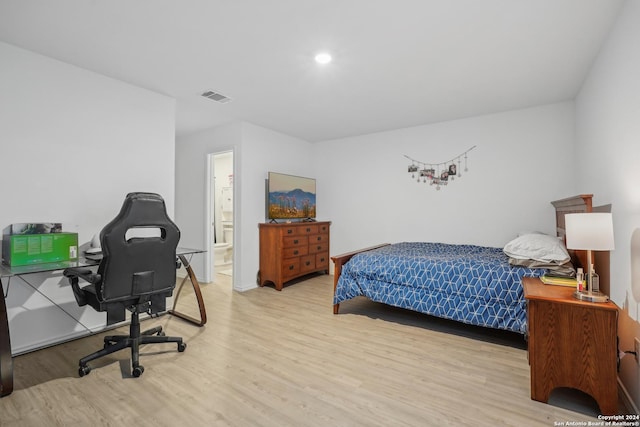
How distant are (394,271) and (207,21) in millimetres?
2720

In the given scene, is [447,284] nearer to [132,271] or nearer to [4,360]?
[132,271]

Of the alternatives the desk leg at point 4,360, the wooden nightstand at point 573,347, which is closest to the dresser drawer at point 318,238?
the wooden nightstand at point 573,347

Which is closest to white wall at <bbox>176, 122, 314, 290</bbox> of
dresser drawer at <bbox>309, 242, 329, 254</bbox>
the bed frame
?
dresser drawer at <bbox>309, 242, 329, 254</bbox>

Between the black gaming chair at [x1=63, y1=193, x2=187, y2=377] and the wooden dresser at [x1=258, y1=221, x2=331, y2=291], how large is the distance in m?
2.11

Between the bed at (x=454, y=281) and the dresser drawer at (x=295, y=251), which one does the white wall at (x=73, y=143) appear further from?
the bed at (x=454, y=281)

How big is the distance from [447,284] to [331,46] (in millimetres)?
2349

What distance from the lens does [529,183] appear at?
3.83 m

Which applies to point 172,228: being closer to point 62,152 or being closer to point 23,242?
point 23,242

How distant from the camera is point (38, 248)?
228 cm

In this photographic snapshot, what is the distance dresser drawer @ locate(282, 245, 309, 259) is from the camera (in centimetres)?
442

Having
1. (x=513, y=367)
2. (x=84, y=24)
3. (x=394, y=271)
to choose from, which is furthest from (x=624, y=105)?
(x=84, y=24)

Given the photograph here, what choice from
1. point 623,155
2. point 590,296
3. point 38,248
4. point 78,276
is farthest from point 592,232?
point 38,248

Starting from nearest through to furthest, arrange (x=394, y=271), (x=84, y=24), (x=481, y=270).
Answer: (x=84, y=24)
(x=481, y=270)
(x=394, y=271)

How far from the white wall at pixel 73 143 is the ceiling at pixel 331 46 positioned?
16 centimetres
